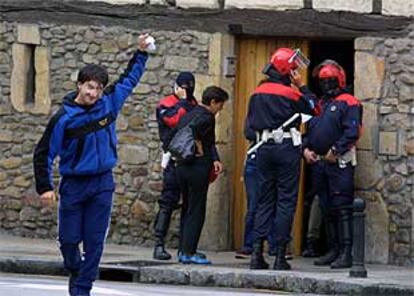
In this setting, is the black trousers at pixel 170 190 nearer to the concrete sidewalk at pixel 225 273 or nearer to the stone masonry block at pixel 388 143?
the concrete sidewalk at pixel 225 273

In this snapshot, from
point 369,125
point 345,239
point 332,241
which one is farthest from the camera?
point 369,125

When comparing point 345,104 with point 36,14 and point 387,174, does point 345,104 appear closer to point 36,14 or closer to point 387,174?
point 387,174

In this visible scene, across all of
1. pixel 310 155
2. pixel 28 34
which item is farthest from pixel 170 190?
pixel 28 34

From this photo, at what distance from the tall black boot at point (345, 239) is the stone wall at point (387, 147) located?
574 mm

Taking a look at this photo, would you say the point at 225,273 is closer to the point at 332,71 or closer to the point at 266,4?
the point at 332,71

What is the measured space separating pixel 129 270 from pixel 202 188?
1.13 meters

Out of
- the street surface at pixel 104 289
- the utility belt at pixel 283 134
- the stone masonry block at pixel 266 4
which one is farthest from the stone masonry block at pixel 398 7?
the street surface at pixel 104 289

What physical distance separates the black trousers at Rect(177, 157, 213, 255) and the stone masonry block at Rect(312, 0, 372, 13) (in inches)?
85.0

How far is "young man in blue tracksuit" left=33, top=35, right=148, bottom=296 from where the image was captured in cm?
1109

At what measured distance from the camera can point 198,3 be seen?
16.9 meters

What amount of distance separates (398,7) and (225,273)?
339cm

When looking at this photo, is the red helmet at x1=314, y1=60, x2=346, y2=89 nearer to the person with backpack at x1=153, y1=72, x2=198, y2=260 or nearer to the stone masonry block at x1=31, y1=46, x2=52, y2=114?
the person with backpack at x1=153, y1=72, x2=198, y2=260

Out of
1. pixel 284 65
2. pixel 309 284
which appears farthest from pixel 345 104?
pixel 309 284

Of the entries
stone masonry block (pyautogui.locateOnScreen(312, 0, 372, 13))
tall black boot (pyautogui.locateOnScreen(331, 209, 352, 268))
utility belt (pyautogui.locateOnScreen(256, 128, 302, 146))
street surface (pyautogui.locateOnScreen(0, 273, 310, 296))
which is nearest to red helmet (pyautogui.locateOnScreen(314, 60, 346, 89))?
stone masonry block (pyautogui.locateOnScreen(312, 0, 372, 13))
